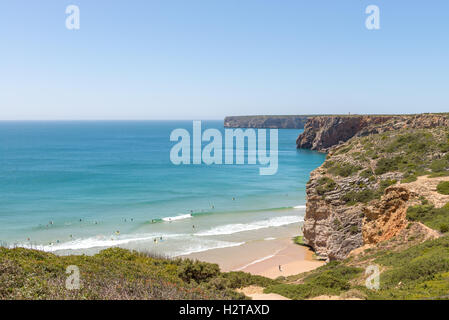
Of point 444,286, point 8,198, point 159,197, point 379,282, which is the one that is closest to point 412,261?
point 379,282

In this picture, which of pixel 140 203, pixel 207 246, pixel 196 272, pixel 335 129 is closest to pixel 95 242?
pixel 207 246

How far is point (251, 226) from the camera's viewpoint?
37.2m

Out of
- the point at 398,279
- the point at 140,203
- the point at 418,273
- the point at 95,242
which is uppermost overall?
the point at 418,273

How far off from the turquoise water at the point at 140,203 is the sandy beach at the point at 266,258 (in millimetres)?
1827

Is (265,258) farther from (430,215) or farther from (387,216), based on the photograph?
(430,215)

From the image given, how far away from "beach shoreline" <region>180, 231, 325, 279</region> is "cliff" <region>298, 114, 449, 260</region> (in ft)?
5.04

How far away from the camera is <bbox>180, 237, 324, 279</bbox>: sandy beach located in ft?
83.5

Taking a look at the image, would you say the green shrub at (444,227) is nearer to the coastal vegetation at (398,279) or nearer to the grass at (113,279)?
the coastal vegetation at (398,279)

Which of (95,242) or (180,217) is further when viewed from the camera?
(180,217)

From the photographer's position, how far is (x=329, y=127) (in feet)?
332

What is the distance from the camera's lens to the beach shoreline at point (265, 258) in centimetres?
2542

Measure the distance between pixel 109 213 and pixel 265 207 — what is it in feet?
63.0

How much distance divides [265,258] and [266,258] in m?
0.08
